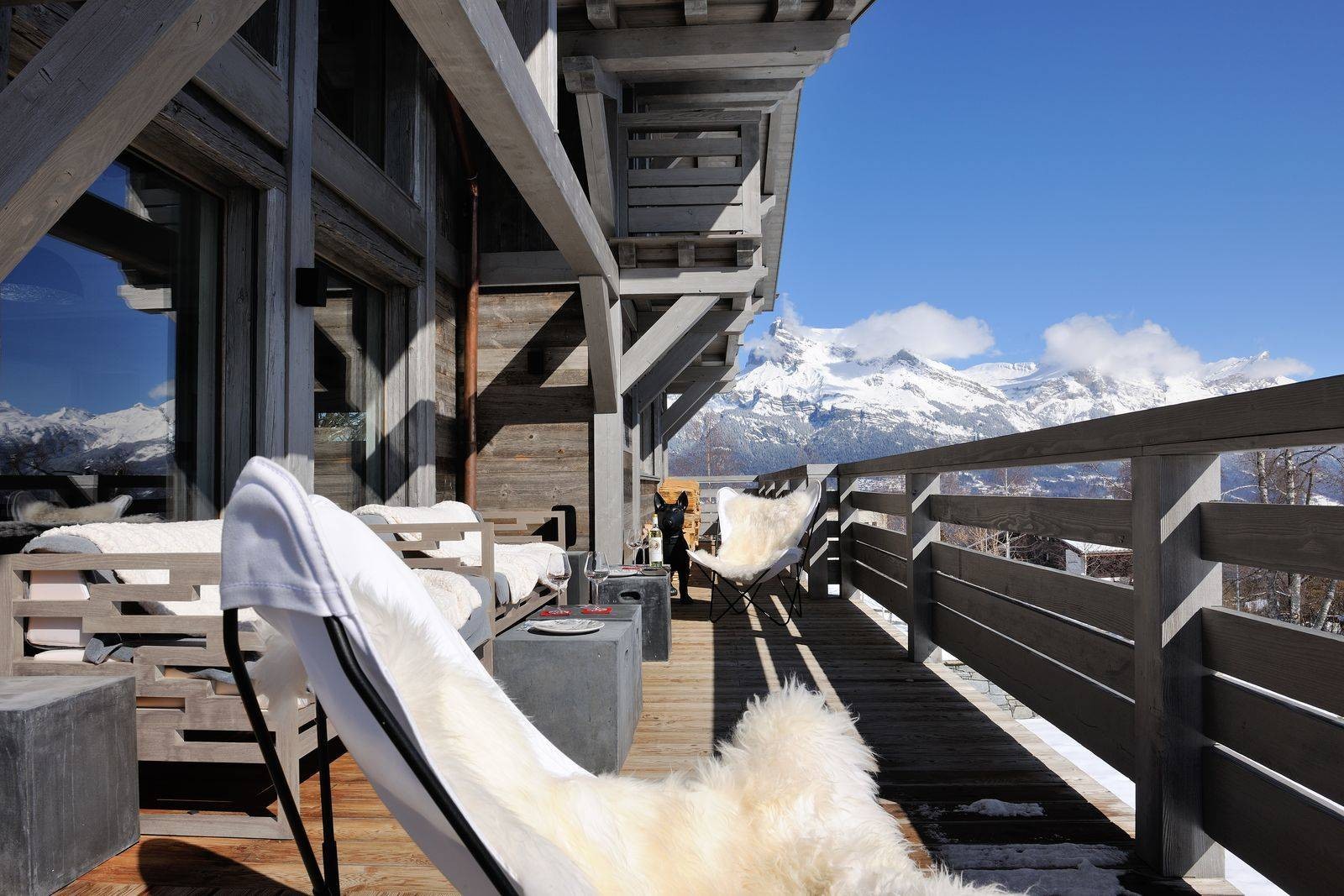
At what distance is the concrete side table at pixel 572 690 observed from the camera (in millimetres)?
2305

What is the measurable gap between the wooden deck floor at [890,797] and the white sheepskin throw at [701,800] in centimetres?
68

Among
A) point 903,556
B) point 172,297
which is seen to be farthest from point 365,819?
point 903,556

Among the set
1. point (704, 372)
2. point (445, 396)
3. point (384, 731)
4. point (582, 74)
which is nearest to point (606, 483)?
point (445, 396)

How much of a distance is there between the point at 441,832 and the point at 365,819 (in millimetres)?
1442

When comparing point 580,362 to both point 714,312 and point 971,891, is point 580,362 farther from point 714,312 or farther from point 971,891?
point 971,891

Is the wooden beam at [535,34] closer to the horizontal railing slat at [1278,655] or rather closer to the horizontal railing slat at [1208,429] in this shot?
the horizontal railing slat at [1208,429]

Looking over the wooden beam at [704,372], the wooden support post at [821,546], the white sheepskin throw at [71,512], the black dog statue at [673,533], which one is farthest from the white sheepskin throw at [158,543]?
the wooden beam at [704,372]

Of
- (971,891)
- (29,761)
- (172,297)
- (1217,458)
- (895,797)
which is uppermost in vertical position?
(172,297)

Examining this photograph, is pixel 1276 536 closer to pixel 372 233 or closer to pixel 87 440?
pixel 87 440

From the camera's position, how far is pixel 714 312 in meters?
6.72

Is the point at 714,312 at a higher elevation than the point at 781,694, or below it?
higher

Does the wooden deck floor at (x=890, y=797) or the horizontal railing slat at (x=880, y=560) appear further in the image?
the horizontal railing slat at (x=880, y=560)

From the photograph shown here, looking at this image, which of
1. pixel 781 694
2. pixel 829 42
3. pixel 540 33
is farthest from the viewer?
pixel 829 42

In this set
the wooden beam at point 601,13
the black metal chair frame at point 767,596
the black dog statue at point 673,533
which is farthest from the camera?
the black dog statue at point 673,533
